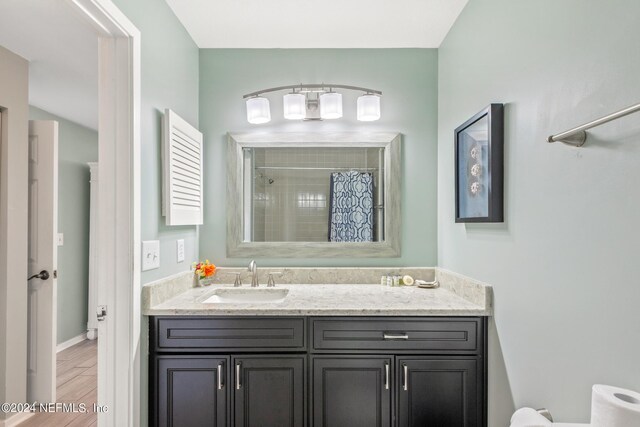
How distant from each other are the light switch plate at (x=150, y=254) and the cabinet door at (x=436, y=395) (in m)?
1.23

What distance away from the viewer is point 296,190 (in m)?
2.25

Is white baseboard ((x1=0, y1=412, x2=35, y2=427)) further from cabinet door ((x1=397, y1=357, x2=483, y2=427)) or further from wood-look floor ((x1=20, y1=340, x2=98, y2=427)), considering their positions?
cabinet door ((x1=397, y1=357, x2=483, y2=427))

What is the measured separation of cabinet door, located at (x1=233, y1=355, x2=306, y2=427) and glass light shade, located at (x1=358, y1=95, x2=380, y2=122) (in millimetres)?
1468

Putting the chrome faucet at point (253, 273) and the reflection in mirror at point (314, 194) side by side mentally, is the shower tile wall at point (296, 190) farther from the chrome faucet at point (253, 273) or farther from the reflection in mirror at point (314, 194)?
the chrome faucet at point (253, 273)

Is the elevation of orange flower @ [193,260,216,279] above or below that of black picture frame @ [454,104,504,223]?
below

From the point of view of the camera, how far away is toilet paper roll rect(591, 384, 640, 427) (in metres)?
0.74

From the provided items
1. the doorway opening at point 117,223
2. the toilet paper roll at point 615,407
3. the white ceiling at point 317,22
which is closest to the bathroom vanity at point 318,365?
the doorway opening at point 117,223

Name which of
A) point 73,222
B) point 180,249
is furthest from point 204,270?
point 73,222

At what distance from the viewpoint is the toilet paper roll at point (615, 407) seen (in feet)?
2.43

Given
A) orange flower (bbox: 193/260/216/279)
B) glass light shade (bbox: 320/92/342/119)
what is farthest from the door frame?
glass light shade (bbox: 320/92/342/119)

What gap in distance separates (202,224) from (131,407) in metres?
1.07

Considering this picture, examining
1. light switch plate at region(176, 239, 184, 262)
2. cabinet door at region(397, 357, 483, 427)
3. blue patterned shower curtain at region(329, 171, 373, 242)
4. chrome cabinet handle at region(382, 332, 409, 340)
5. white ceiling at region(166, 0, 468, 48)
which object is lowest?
cabinet door at region(397, 357, 483, 427)

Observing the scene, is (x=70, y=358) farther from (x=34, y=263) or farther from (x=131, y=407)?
(x=131, y=407)

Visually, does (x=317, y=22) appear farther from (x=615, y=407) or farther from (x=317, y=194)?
(x=615, y=407)
